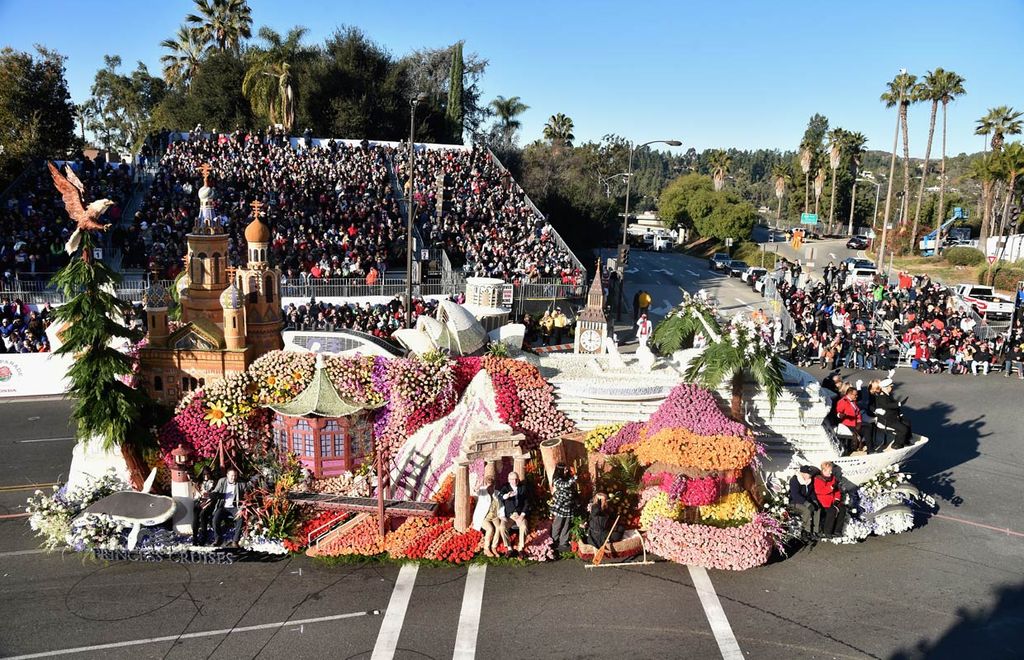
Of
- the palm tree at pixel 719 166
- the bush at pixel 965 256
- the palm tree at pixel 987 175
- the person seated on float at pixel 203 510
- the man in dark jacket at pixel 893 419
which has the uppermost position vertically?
the palm tree at pixel 719 166

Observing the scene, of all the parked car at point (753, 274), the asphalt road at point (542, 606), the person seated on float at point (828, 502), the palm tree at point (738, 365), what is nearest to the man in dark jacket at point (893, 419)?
the asphalt road at point (542, 606)

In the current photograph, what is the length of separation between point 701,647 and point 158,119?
6252 centimetres

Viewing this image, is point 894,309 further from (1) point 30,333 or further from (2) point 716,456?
(1) point 30,333

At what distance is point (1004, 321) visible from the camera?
35.0 m

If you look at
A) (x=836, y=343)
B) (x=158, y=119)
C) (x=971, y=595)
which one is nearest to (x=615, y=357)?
(x=971, y=595)

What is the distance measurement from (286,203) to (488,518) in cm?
2567

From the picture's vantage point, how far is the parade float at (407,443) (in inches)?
505

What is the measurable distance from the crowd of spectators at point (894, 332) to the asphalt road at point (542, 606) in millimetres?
13889

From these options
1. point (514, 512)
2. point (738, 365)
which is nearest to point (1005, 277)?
point (738, 365)

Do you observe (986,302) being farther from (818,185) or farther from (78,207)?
(818,185)

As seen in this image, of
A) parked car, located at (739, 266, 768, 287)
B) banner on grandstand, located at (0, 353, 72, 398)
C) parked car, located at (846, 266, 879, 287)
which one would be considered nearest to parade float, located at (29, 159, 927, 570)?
banner on grandstand, located at (0, 353, 72, 398)

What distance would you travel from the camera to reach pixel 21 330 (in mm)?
23562

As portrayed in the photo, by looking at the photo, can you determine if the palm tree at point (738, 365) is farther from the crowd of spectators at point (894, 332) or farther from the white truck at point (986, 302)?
the white truck at point (986, 302)

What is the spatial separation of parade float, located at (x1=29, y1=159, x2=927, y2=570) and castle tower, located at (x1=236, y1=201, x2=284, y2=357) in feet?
0.15
